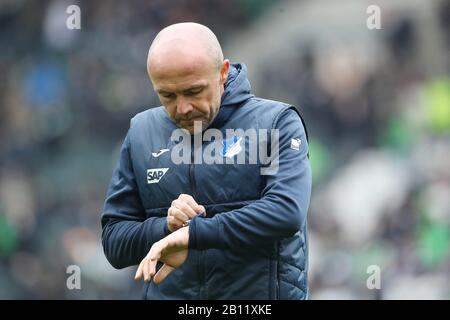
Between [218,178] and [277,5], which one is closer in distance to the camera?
[218,178]

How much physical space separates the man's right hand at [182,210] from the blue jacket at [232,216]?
36 millimetres

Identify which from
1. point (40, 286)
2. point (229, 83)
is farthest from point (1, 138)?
point (229, 83)

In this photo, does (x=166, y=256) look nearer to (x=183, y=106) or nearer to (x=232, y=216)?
(x=232, y=216)

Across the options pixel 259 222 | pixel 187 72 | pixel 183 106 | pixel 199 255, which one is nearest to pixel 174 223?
pixel 199 255

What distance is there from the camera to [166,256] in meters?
3.49

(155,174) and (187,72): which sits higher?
(187,72)

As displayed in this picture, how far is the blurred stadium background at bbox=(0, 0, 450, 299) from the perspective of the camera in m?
8.29

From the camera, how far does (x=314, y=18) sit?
964cm

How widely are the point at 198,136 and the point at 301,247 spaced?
1.79ft

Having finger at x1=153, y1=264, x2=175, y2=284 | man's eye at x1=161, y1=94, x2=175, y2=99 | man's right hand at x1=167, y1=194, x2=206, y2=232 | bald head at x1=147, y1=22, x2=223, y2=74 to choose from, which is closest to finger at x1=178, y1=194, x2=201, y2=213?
man's right hand at x1=167, y1=194, x2=206, y2=232

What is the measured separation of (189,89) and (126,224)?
56 cm

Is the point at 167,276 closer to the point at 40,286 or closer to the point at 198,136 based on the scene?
the point at 198,136

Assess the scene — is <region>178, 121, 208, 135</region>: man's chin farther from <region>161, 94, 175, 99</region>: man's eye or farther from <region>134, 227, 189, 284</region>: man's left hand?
<region>134, 227, 189, 284</region>: man's left hand

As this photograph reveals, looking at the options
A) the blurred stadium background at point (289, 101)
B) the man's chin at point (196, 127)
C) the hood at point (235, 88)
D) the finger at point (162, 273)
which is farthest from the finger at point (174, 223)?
the blurred stadium background at point (289, 101)
